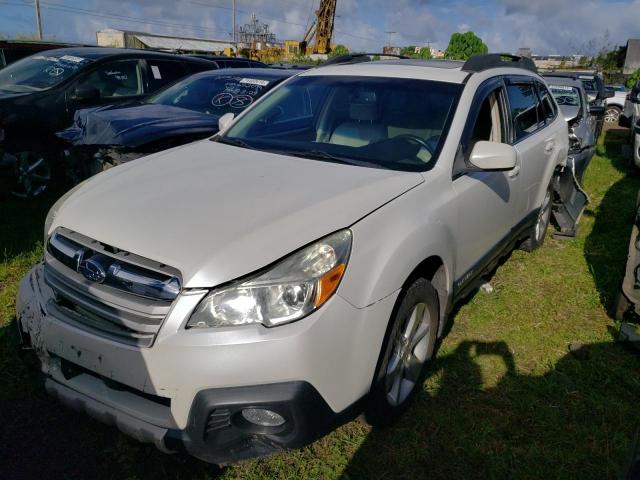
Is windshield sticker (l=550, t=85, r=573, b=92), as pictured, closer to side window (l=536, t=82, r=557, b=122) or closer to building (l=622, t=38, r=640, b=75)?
side window (l=536, t=82, r=557, b=122)

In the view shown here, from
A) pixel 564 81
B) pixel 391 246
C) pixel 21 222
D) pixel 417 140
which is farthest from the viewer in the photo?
pixel 564 81

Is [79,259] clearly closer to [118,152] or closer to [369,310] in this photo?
[369,310]

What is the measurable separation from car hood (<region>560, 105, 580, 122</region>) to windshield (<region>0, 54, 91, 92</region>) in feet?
20.9

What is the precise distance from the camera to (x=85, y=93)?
5988mm

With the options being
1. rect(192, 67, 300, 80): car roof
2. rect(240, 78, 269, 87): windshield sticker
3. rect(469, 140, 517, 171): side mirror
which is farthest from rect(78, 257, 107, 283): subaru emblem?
rect(192, 67, 300, 80): car roof

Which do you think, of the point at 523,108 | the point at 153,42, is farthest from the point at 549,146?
the point at 153,42

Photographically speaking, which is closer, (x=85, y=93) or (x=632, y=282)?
(x=632, y=282)

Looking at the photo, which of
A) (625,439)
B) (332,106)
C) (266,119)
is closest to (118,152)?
(266,119)

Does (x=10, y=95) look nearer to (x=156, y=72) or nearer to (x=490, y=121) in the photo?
(x=156, y=72)

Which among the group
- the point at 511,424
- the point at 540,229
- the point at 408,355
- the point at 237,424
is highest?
the point at 237,424

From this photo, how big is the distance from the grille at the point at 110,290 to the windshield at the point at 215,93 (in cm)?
374

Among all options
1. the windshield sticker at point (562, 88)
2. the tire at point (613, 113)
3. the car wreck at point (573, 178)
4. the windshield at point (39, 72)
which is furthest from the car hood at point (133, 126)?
the tire at point (613, 113)

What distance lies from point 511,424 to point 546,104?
327cm

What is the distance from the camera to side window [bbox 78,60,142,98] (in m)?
6.45
